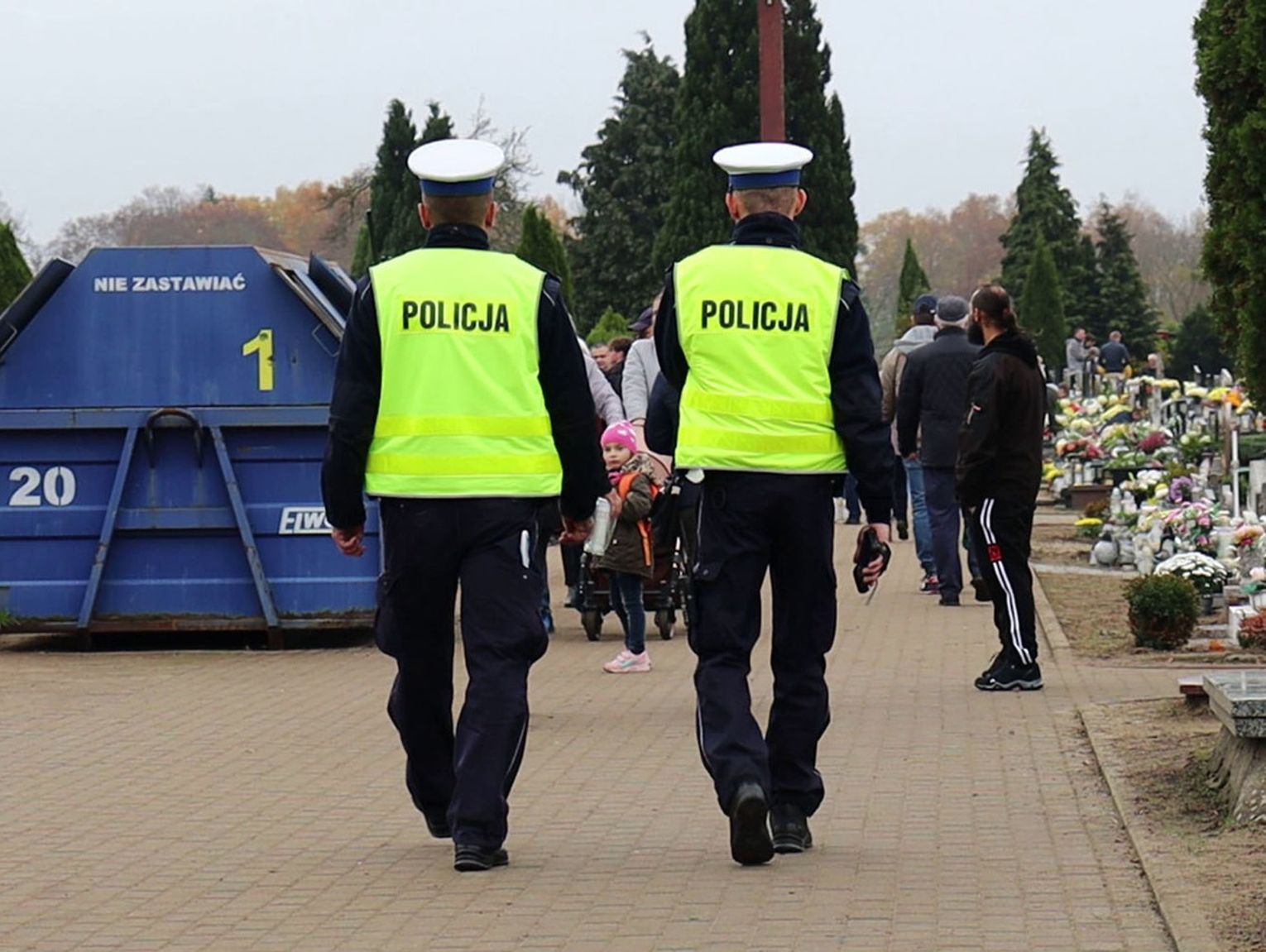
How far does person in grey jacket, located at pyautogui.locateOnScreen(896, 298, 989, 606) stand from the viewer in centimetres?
1538

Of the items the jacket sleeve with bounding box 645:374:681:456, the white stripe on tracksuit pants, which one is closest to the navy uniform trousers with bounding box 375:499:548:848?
the jacket sleeve with bounding box 645:374:681:456

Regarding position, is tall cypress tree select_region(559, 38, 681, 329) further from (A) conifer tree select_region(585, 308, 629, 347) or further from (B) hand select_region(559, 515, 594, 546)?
(B) hand select_region(559, 515, 594, 546)

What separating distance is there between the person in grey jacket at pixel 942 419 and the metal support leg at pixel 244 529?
4.33 meters

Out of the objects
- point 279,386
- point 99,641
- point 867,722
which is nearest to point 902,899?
point 867,722

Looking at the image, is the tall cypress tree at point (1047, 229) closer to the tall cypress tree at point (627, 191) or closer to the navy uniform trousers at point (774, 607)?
the tall cypress tree at point (627, 191)

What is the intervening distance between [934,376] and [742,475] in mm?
8573

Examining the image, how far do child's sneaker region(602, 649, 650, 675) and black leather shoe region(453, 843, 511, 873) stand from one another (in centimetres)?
531

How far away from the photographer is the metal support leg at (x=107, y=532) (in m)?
13.1

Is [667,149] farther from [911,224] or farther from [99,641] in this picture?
[911,224]

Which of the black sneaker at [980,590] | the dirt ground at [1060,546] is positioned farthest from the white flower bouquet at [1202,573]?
the dirt ground at [1060,546]

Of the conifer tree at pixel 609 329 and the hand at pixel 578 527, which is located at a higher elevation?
the conifer tree at pixel 609 329

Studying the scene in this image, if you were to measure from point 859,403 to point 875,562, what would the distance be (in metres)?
0.55

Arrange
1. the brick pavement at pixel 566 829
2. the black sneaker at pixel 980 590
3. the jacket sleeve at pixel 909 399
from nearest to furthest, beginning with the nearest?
the brick pavement at pixel 566 829, the black sneaker at pixel 980 590, the jacket sleeve at pixel 909 399

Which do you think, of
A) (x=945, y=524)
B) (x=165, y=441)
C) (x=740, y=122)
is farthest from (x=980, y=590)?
(x=740, y=122)
